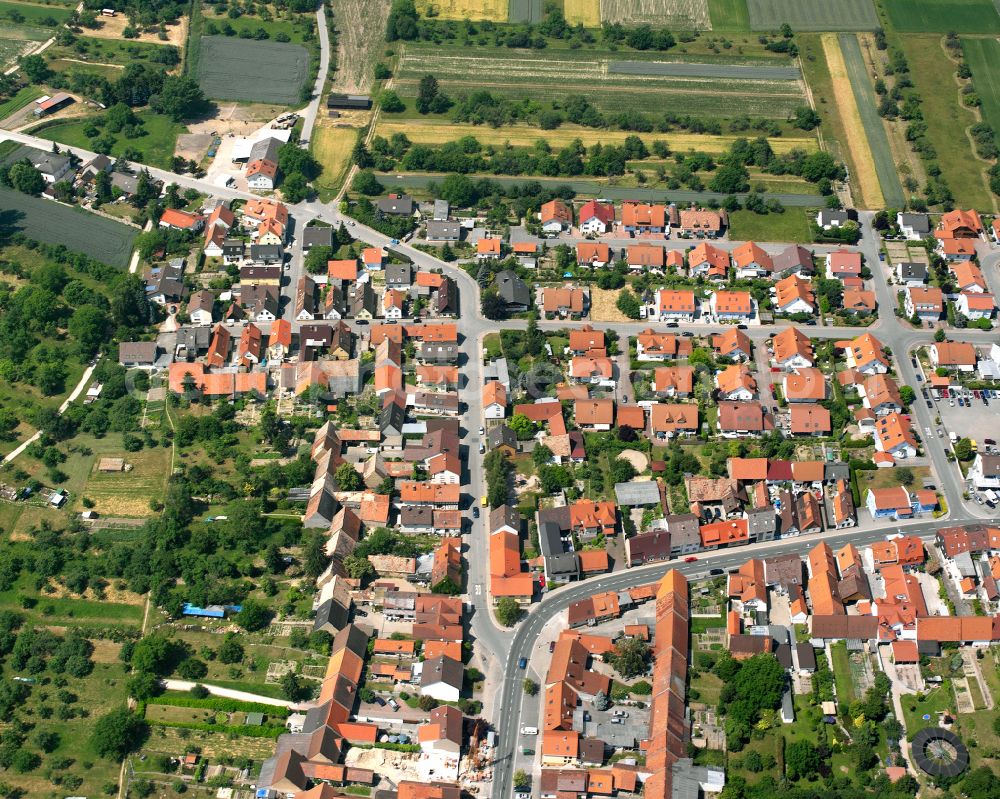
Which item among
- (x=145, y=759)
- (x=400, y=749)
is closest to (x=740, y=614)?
(x=400, y=749)

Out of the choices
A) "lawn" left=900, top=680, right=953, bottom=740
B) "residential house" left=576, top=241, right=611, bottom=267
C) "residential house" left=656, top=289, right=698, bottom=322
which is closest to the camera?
"lawn" left=900, top=680, right=953, bottom=740

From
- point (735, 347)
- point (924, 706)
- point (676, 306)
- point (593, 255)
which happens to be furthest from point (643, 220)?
point (924, 706)

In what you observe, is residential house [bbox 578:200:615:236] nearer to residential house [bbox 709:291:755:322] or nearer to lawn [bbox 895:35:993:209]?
residential house [bbox 709:291:755:322]

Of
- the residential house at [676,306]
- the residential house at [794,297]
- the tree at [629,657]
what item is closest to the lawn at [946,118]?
the residential house at [794,297]

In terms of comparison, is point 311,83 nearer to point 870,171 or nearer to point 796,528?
point 870,171

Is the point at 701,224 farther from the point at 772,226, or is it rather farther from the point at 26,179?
the point at 26,179

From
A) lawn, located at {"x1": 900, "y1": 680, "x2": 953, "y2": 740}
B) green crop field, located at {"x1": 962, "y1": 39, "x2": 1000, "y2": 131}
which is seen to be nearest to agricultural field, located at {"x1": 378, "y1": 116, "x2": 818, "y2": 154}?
green crop field, located at {"x1": 962, "y1": 39, "x2": 1000, "y2": 131}
